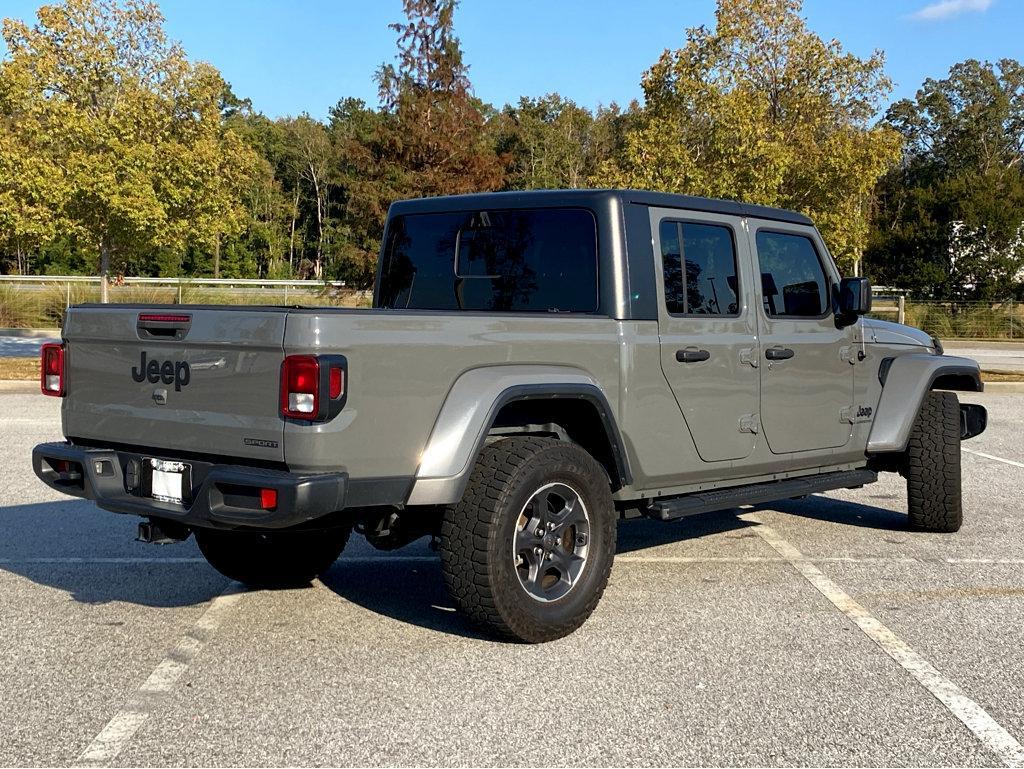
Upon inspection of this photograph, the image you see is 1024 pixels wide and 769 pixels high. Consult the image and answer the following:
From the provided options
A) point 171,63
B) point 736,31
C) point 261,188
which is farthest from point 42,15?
point 261,188

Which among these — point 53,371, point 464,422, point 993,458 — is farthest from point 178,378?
point 993,458

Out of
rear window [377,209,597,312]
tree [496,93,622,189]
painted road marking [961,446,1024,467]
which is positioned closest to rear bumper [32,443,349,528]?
rear window [377,209,597,312]

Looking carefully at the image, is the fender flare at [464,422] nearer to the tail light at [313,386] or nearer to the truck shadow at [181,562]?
the tail light at [313,386]

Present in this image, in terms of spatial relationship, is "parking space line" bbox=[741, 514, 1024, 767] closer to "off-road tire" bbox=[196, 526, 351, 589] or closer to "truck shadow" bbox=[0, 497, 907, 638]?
"truck shadow" bbox=[0, 497, 907, 638]

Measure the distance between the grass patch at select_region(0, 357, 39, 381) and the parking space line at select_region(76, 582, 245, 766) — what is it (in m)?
13.7

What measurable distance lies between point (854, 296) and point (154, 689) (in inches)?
163

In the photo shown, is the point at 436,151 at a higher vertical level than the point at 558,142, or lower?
lower

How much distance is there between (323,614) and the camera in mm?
5191

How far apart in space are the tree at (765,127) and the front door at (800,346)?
18.9 meters

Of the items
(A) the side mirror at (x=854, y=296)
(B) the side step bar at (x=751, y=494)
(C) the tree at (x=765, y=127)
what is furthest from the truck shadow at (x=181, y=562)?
(C) the tree at (x=765, y=127)

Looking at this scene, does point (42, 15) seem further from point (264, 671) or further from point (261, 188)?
point (261, 188)

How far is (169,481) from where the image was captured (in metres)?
4.45

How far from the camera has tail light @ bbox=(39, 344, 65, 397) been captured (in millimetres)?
5000

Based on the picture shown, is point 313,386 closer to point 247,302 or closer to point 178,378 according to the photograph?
point 178,378
